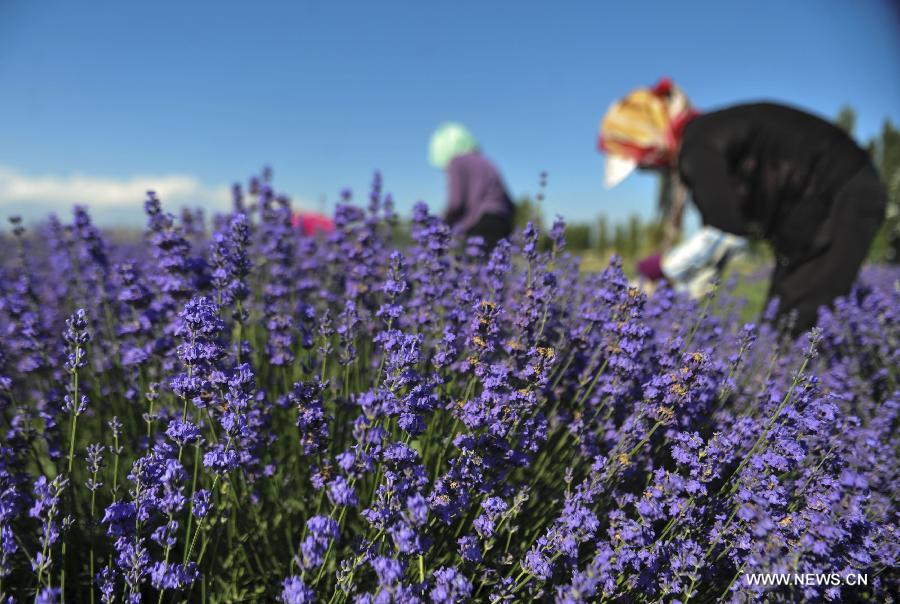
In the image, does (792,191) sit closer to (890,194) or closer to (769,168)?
(769,168)

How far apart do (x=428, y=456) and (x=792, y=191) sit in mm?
4409

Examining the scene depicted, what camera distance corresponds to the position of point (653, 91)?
839cm

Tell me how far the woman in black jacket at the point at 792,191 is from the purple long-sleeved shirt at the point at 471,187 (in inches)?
79.9

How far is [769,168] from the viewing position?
15.3 ft

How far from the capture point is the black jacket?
4480 millimetres

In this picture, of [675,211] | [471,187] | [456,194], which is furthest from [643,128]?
[456,194]

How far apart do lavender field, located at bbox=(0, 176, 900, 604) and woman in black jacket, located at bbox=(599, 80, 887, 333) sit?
1.92 m

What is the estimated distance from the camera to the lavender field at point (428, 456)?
56.1 inches

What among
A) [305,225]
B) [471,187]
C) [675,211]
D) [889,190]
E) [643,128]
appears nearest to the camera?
[305,225]

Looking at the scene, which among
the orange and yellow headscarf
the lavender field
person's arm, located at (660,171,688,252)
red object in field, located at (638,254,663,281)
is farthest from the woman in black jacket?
person's arm, located at (660,171,688,252)

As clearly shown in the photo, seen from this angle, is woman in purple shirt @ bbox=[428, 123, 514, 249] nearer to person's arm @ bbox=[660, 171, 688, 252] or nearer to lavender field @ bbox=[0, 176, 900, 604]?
lavender field @ bbox=[0, 176, 900, 604]

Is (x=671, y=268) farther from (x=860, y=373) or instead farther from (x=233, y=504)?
(x=233, y=504)

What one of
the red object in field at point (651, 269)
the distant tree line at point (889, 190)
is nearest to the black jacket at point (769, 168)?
the red object in field at point (651, 269)

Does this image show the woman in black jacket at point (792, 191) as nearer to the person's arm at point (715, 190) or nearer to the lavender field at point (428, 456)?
the person's arm at point (715, 190)
